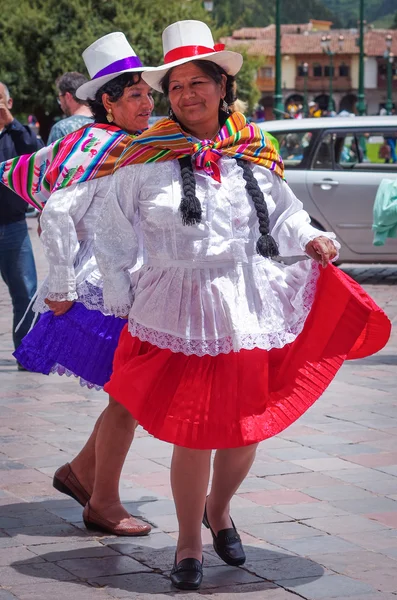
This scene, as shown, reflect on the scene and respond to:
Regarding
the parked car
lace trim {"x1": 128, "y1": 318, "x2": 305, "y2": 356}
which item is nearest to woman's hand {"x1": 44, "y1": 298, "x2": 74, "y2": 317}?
lace trim {"x1": 128, "y1": 318, "x2": 305, "y2": 356}

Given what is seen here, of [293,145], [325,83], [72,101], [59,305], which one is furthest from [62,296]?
[325,83]

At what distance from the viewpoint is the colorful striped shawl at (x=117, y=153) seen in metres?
3.89

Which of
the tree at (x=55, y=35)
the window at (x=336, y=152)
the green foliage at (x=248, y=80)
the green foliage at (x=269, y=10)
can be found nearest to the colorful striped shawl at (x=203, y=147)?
the window at (x=336, y=152)

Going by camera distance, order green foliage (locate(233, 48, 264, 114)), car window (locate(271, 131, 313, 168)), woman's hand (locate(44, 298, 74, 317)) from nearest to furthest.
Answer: woman's hand (locate(44, 298, 74, 317)) < car window (locate(271, 131, 313, 168)) < green foliage (locate(233, 48, 264, 114))

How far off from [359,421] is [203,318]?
2.66 metres

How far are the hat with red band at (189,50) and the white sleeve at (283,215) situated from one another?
365mm

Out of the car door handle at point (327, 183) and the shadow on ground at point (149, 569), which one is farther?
the car door handle at point (327, 183)

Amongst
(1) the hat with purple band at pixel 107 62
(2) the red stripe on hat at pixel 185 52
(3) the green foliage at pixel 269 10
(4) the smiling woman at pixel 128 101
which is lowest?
(4) the smiling woman at pixel 128 101

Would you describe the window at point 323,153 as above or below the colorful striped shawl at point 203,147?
below

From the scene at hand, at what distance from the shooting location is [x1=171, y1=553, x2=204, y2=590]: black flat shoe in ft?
12.3

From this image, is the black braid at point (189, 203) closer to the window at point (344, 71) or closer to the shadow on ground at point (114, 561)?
the shadow on ground at point (114, 561)

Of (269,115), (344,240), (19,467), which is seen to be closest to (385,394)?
(19,467)

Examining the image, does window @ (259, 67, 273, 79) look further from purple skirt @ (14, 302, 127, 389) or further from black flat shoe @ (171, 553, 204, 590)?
black flat shoe @ (171, 553, 204, 590)

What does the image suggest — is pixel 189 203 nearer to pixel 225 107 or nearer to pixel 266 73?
pixel 225 107
